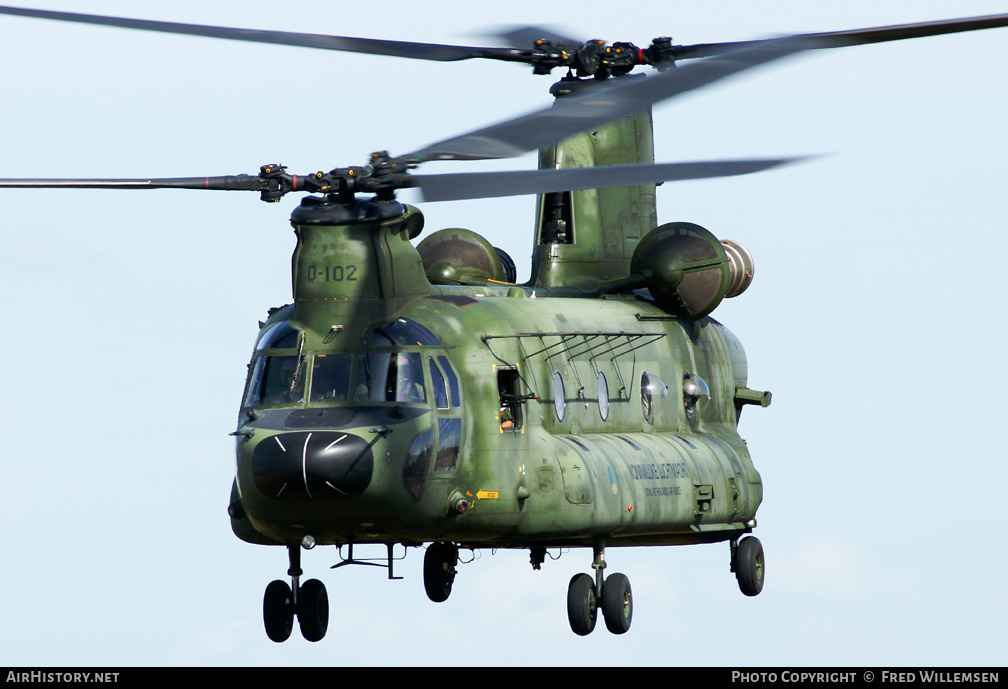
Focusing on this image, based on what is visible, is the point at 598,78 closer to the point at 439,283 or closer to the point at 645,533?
the point at 439,283

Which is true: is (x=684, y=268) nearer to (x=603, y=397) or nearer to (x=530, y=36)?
(x=603, y=397)

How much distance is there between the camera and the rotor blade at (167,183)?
2012 centimetres

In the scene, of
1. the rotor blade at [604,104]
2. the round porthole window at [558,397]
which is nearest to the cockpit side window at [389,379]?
the round porthole window at [558,397]

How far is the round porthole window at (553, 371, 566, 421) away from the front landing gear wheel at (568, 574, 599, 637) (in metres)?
2.00

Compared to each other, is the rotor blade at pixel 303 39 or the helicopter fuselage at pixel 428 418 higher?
the rotor blade at pixel 303 39

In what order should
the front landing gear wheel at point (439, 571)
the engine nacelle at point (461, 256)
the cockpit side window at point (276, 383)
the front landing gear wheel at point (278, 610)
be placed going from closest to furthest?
the cockpit side window at point (276, 383) < the front landing gear wheel at point (278, 610) < the front landing gear wheel at point (439, 571) < the engine nacelle at point (461, 256)

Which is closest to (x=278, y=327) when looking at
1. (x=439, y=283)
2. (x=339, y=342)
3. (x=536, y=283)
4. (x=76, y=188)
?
(x=339, y=342)

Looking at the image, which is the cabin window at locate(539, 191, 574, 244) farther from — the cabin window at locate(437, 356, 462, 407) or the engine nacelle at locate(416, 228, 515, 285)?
the cabin window at locate(437, 356, 462, 407)

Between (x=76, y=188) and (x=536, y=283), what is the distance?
25.9 ft

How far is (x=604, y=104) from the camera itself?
16.7 metres

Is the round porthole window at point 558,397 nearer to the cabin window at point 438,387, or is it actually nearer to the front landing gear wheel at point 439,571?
the cabin window at point 438,387

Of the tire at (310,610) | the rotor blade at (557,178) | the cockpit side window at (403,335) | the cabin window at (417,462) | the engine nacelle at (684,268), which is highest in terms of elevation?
the engine nacelle at (684,268)

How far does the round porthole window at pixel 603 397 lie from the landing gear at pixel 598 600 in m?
1.65

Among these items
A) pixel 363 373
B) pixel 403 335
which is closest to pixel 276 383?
pixel 363 373
